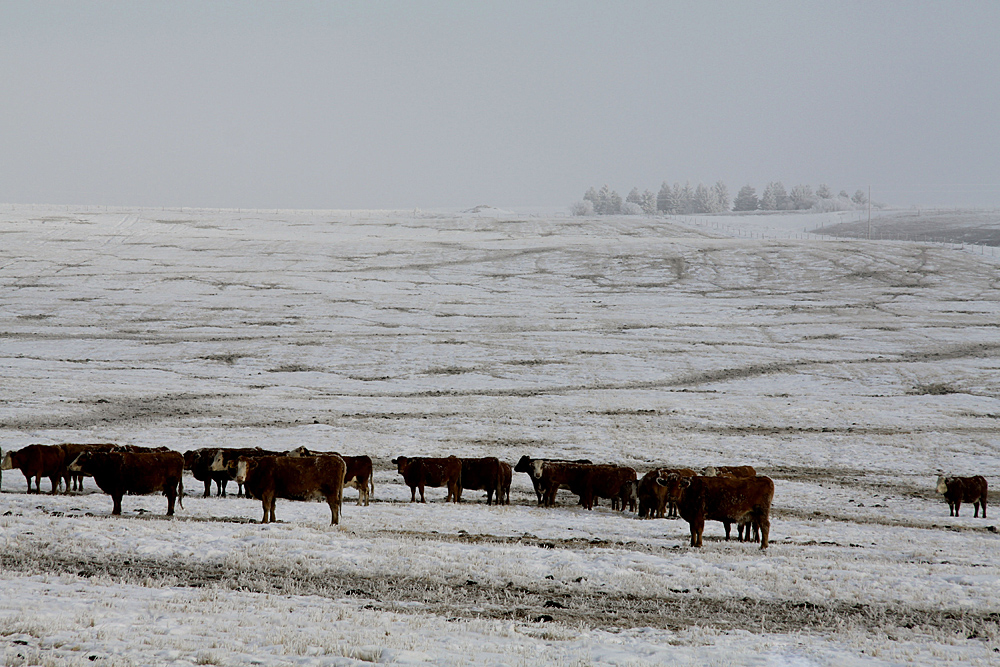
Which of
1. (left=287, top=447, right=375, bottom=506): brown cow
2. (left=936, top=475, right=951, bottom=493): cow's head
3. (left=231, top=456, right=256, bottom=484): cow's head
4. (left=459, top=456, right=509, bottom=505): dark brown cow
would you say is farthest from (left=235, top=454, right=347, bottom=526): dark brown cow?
(left=936, top=475, right=951, bottom=493): cow's head

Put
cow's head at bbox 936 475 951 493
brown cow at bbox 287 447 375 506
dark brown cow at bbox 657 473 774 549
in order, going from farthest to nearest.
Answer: cow's head at bbox 936 475 951 493, brown cow at bbox 287 447 375 506, dark brown cow at bbox 657 473 774 549

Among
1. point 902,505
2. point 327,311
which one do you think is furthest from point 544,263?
point 902,505

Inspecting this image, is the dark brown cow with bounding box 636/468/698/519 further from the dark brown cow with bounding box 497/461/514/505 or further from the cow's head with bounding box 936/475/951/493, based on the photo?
the cow's head with bounding box 936/475/951/493

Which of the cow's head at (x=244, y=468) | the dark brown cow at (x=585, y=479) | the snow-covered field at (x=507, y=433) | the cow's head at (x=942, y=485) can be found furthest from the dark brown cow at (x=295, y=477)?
the cow's head at (x=942, y=485)

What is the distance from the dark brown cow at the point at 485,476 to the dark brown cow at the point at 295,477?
22.3 ft

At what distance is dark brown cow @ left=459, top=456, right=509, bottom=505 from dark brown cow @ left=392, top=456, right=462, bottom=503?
1.42 ft

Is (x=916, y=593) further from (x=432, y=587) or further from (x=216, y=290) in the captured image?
(x=216, y=290)

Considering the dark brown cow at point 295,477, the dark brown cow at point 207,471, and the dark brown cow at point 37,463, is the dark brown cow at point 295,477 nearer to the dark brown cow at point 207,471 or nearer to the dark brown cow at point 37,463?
the dark brown cow at point 207,471

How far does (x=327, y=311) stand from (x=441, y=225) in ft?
248

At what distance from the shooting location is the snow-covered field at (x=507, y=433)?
1059 centimetres

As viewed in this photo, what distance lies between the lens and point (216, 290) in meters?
78.6

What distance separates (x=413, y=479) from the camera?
24.1 m

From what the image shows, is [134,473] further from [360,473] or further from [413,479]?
[413,479]

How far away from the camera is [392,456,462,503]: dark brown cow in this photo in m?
24.1
